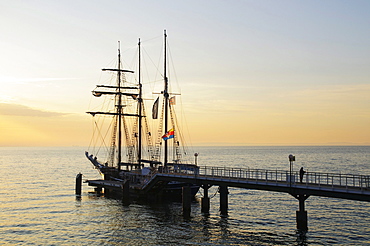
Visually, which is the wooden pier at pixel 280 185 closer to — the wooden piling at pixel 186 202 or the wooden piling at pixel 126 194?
the wooden piling at pixel 186 202

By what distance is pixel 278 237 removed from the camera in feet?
123

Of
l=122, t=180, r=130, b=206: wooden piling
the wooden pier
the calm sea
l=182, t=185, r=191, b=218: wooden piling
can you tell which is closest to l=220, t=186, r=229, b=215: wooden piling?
the wooden pier

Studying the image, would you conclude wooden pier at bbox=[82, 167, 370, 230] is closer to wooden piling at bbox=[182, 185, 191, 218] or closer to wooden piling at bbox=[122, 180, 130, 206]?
wooden piling at bbox=[182, 185, 191, 218]

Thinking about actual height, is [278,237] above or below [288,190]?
below

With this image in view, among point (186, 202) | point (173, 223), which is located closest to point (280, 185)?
point (173, 223)

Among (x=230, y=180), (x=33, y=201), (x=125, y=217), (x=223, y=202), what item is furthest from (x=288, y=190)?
(x=33, y=201)

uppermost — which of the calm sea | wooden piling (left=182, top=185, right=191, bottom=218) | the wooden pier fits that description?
the wooden pier

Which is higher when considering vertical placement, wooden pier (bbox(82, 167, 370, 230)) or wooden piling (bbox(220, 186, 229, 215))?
wooden pier (bbox(82, 167, 370, 230))

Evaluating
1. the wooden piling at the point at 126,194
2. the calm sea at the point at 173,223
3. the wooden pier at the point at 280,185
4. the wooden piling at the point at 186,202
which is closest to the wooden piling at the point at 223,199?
the wooden pier at the point at 280,185

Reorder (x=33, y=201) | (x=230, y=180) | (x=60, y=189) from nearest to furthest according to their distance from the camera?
(x=230, y=180) → (x=33, y=201) → (x=60, y=189)

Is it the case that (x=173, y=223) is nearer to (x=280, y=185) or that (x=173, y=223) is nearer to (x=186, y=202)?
(x=186, y=202)

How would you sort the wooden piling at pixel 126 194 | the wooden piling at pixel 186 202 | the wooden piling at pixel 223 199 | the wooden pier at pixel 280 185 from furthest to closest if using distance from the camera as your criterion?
the wooden piling at pixel 126 194
the wooden piling at pixel 223 199
the wooden piling at pixel 186 202
the wooden pier at pixel 280 185

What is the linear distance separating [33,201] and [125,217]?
2056cm

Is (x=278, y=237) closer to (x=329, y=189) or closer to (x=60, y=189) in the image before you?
(x=329, y=189)
